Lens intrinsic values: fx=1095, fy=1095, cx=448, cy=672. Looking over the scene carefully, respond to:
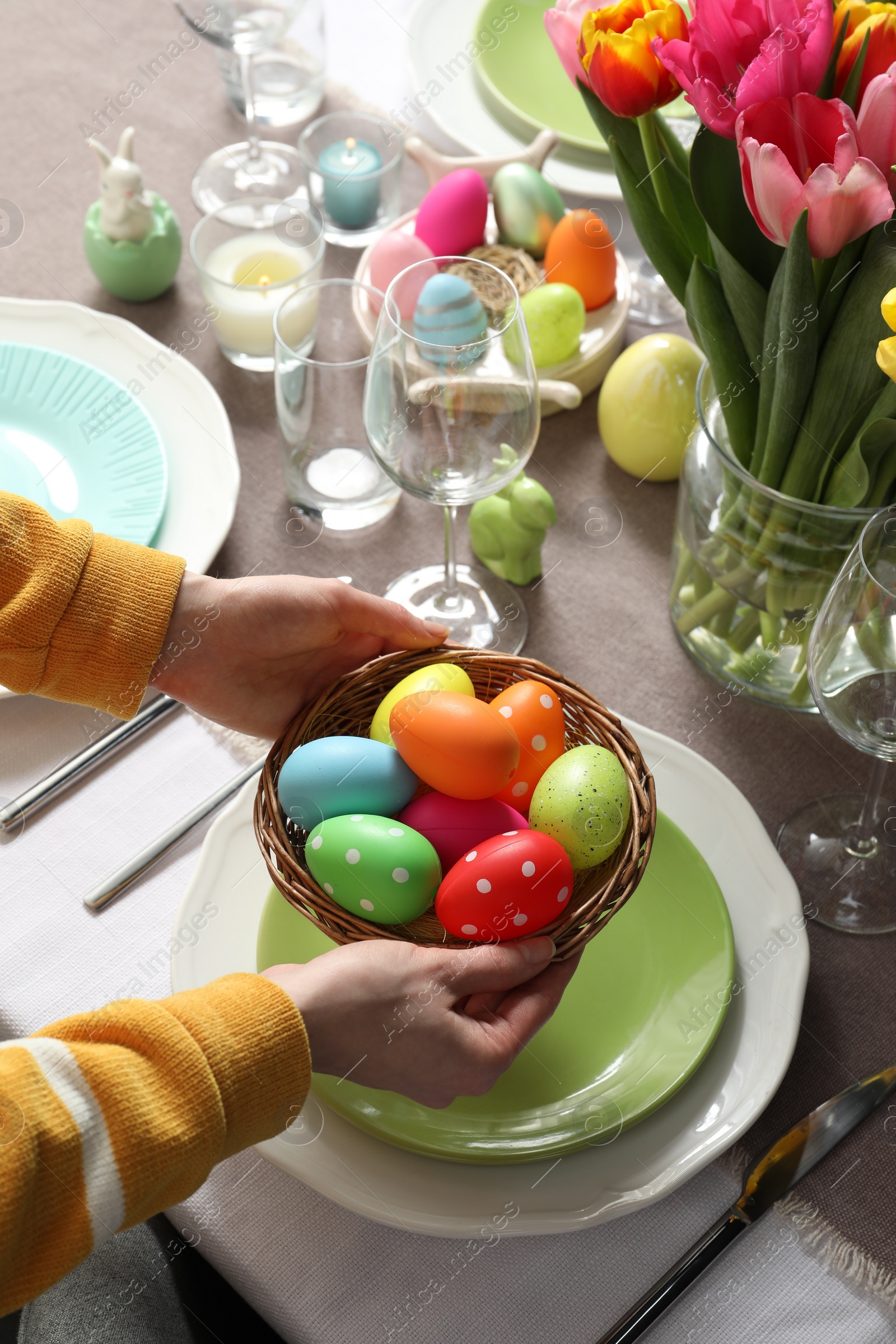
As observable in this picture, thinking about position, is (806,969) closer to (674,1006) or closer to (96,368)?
(674,1006)

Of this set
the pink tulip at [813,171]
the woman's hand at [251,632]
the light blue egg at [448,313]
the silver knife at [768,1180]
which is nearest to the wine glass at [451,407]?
the light blue egg at [448,313]

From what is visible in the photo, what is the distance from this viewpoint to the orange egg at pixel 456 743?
2.32 ft

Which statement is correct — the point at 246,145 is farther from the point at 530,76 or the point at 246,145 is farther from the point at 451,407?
the point at 451,407

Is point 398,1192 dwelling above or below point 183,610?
below

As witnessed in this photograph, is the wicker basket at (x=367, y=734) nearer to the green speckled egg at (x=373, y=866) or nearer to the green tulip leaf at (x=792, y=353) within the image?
the green speckled egg at (x=373, y=866)

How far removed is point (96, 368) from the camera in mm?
1024

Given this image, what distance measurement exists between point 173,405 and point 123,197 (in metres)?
0.24

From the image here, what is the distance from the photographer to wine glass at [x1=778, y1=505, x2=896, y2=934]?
647 mm

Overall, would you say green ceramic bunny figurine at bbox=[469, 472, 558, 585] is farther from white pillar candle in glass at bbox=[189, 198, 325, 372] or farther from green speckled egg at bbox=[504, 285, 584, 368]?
white pillar candle in glass at bbox=[189, 198, 325, 372]

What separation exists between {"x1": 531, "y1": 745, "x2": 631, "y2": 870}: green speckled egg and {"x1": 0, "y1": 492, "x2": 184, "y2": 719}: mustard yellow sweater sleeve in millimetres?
302

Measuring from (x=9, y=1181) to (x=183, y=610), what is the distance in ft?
1.33

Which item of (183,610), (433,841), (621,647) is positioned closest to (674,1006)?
(433,841)

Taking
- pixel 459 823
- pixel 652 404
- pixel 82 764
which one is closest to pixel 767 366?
pixel 652 404

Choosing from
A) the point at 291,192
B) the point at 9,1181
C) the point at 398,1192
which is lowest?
the point at 398,1192
